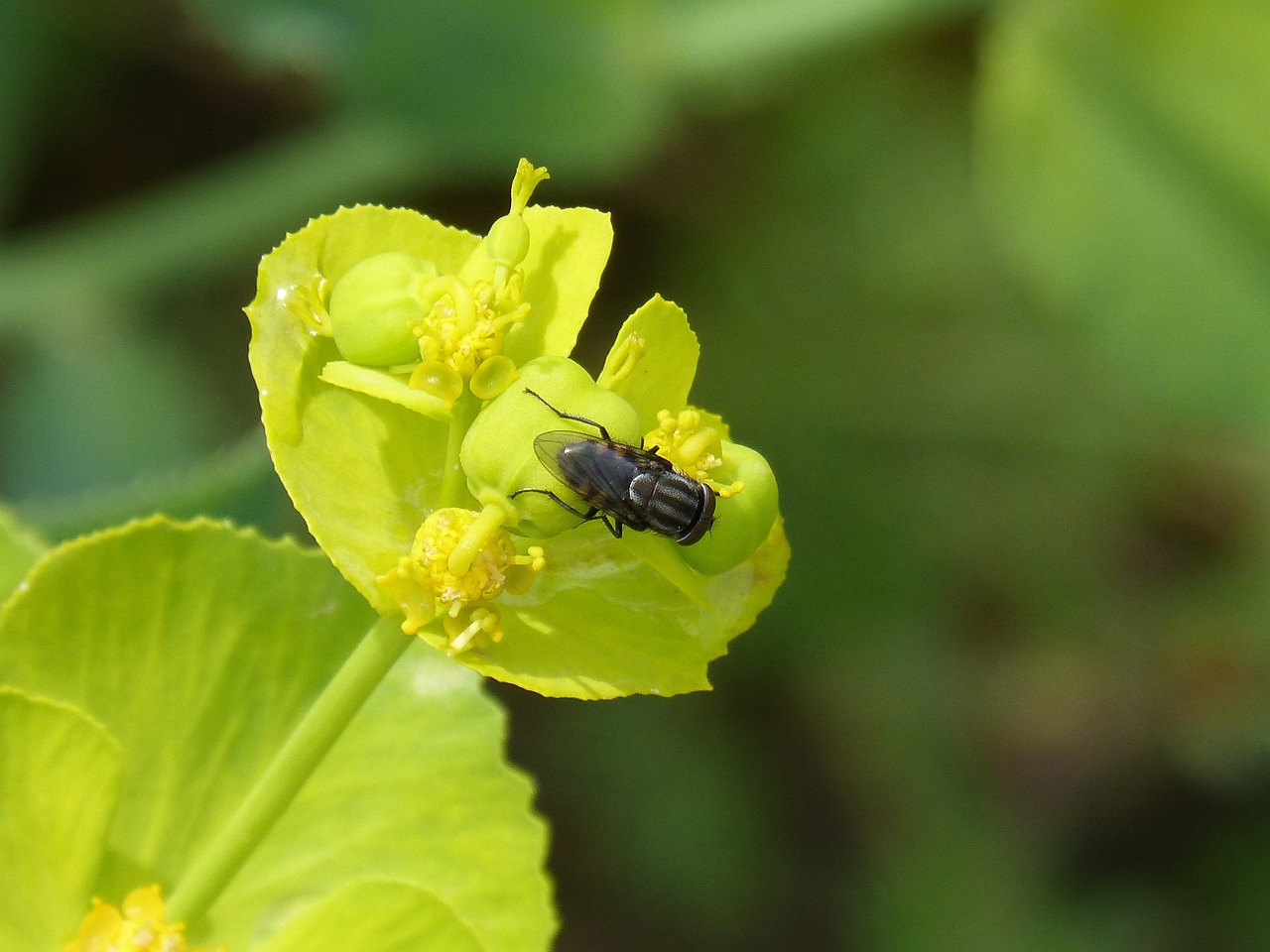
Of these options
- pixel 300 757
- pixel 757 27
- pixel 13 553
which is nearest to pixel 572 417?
pixel 300 757

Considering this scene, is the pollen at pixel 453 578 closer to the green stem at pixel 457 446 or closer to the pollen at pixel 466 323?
the green stem at pixel 457 446

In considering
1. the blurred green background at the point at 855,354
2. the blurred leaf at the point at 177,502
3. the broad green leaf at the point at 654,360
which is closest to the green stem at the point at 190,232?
the blurred green background at the point at 855,354

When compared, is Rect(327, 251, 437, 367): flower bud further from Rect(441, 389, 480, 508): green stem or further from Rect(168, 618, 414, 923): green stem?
Rect(168, 618, 414, 923): green stem

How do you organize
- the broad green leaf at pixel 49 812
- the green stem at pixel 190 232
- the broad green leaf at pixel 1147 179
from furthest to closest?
the green stem at pixel 190 232, the broad green leaf at pixel 1147 179, the broad green leaf at pixel 49 812

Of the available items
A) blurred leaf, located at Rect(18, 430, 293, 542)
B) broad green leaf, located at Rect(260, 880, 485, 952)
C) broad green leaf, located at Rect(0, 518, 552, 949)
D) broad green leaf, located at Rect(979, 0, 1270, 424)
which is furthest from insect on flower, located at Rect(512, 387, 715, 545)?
broad green leaf, located at Rect(979, 0, 1270, 424)

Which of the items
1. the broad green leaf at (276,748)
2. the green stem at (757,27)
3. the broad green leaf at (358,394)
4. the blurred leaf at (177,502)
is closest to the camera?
the broad green leaf at (358,394)

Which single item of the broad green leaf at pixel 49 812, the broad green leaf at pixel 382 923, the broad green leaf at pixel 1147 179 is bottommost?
the broad green leaf at pixel 382 923
